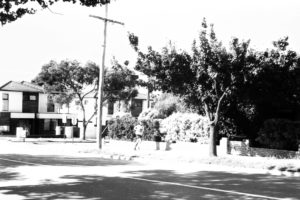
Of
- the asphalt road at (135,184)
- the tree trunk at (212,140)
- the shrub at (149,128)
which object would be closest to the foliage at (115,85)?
the shrub at (149,128)

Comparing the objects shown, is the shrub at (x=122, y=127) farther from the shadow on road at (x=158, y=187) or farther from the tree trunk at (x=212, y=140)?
the shadow on road at (x=158, y=187)

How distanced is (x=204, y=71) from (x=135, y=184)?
8381 millimetres

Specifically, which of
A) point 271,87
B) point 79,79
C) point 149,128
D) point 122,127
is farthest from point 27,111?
point 271,87

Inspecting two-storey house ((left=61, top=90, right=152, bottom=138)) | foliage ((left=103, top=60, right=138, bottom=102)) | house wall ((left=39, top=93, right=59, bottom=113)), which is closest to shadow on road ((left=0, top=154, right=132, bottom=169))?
foliage ((left=103, top=60, right=138, bottom=102))

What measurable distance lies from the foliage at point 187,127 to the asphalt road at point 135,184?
759 centimetres

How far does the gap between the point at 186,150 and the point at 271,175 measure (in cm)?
839

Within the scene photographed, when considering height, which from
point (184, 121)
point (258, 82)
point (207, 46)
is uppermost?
point (207, 46)

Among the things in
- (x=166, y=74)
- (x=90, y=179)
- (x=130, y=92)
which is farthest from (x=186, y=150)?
(x=130, y=92)

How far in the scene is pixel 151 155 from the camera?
19.8 metres

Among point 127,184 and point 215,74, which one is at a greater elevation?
point 215,74

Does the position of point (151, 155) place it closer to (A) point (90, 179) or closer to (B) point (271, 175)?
(B) point (271, 175)

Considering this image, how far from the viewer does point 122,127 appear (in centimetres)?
2756

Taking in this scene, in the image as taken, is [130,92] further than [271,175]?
Yes

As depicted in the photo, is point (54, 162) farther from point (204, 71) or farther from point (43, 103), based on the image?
point (43, 103)
